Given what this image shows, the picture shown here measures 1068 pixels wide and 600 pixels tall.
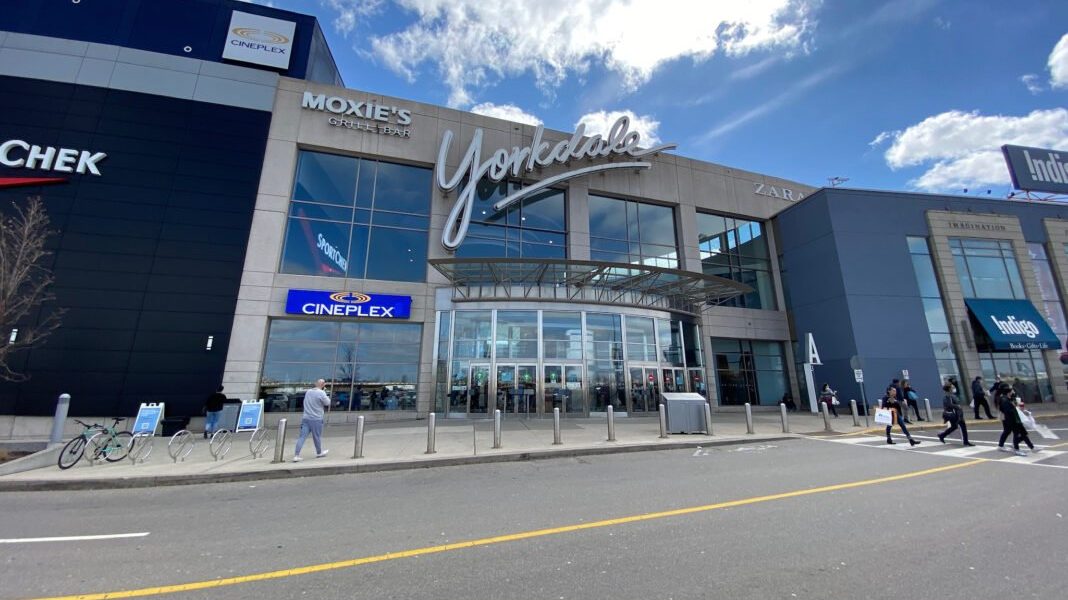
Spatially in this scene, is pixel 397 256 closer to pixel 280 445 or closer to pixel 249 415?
pixel 249 415

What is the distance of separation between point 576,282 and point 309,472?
13.5m

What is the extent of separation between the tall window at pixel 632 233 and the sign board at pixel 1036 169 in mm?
23934

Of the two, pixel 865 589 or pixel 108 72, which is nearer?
pixel 865 589

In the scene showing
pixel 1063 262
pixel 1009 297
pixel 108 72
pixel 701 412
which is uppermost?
pixel 108 72

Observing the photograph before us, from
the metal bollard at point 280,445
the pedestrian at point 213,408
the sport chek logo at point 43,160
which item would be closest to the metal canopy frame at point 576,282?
the pedestrian at point 213,408

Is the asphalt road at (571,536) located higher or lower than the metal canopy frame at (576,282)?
lower

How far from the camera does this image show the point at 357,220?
1953cm

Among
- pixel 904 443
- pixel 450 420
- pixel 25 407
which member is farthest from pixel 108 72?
pixel 904 443

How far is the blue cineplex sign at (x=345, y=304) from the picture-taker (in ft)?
57.2

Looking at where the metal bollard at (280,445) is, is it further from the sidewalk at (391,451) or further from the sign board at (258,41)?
the sign board at (258,41)

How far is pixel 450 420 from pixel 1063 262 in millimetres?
38307

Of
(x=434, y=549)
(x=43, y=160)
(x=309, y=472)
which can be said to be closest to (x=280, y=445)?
(x=309, y=472)

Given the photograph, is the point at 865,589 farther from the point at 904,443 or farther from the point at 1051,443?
the point at 1051,443

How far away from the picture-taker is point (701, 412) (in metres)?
13.1
